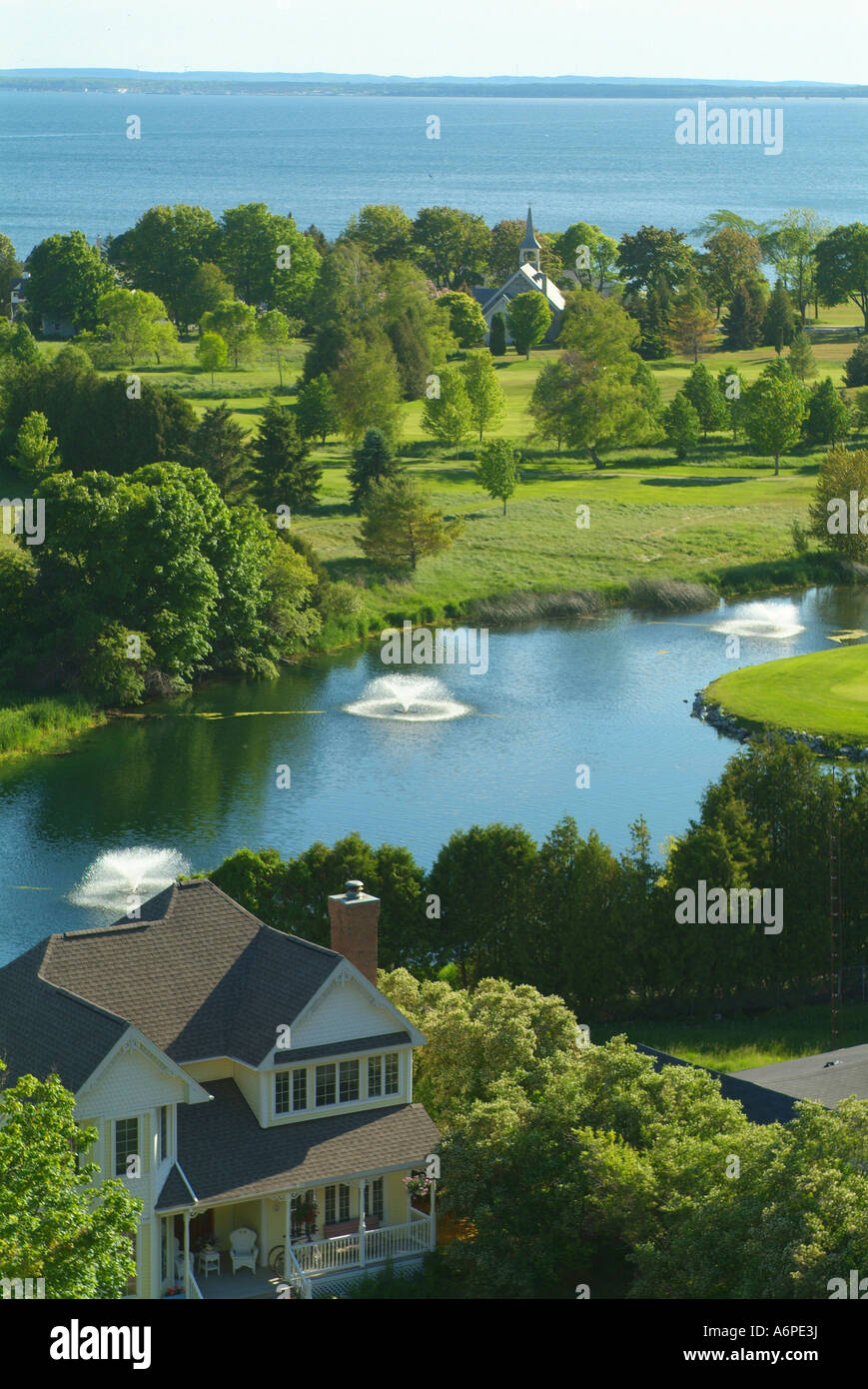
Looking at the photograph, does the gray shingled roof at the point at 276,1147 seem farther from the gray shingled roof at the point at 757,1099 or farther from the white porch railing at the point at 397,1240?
the gray shingled roof at the point at 757,1099

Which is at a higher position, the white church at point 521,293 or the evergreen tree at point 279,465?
the white church at point 521,293

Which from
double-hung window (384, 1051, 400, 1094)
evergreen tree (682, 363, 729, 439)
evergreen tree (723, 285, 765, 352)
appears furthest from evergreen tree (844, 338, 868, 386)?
double-hung window (384, 1051, 400, 1094)

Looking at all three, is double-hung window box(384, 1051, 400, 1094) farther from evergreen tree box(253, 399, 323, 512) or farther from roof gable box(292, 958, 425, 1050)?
evergreen tree box(253, 399, 323, 512)

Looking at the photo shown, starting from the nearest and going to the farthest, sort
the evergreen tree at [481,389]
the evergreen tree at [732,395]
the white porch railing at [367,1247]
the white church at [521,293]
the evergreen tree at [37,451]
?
1. the white porch railing at [367,1247]
2. the evergreen tree at [37,451]
3. the evergreen tree at [481,389]
4. the evergreen tree at [732,395]
5. the white church at [521,293]

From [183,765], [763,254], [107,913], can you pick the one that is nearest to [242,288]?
[763,254]

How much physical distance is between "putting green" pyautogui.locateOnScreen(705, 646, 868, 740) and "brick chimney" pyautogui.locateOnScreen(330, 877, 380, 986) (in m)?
38.5

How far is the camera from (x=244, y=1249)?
28.1 meters

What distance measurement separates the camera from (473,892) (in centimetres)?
4319

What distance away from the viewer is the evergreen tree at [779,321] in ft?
494

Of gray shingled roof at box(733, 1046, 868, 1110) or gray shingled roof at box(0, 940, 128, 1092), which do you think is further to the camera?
gray shingled roof at box(733, 1046, 868, 1110)

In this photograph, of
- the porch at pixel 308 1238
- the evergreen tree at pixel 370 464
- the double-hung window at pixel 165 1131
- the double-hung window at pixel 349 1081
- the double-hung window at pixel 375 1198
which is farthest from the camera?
the evergreen tree at pixel 370 464

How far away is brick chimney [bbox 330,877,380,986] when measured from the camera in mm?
30250

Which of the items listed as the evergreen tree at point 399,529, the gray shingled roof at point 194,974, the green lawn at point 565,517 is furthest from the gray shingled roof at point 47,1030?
the evergreen tree at point 399,529

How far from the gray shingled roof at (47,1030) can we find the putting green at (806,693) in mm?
42490
